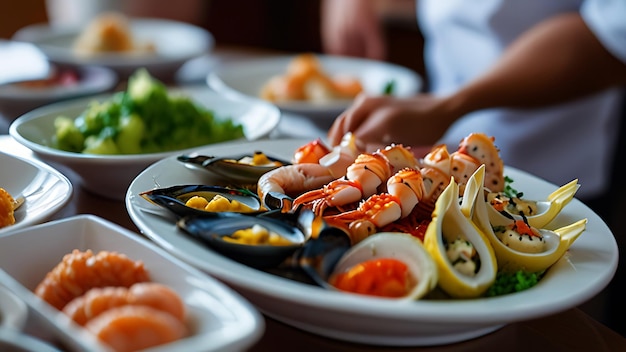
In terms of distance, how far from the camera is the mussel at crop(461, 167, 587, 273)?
31.0 inches

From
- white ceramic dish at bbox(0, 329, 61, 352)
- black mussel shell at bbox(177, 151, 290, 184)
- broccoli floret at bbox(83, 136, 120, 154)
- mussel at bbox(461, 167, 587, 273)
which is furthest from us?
broccoli floret at bbox(83, 136, 120, 154)

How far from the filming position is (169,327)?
23.8 inches

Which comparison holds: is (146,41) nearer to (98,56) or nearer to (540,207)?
(98,56)

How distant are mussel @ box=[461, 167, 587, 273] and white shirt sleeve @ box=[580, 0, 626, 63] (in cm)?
84

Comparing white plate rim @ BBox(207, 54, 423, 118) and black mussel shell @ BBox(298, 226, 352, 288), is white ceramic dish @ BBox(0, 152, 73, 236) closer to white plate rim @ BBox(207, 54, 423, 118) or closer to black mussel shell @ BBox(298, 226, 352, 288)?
black mussel shell @ BBox(298, 226, 352, 288)

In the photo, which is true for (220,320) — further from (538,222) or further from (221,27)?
(221,27)

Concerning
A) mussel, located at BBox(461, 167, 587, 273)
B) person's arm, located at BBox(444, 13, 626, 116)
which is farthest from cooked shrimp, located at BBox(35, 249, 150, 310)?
person's arm, located at BBox(444, 13, 626, 116)

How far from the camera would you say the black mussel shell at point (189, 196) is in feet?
2.72

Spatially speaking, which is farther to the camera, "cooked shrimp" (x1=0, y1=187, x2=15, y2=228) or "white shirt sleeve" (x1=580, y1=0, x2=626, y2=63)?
"white shirt sleeve" (x1=580, y1=0, x2=626, y2=63)

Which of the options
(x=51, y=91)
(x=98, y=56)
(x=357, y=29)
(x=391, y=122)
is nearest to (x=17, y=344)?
(x=391, y=122)

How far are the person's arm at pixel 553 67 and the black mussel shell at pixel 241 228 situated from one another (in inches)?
37.1

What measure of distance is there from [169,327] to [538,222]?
1.65ft

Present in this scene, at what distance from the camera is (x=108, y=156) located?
1025mm

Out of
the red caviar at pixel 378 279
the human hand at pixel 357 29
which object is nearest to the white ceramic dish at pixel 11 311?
the red caviar at pixel 378 279
